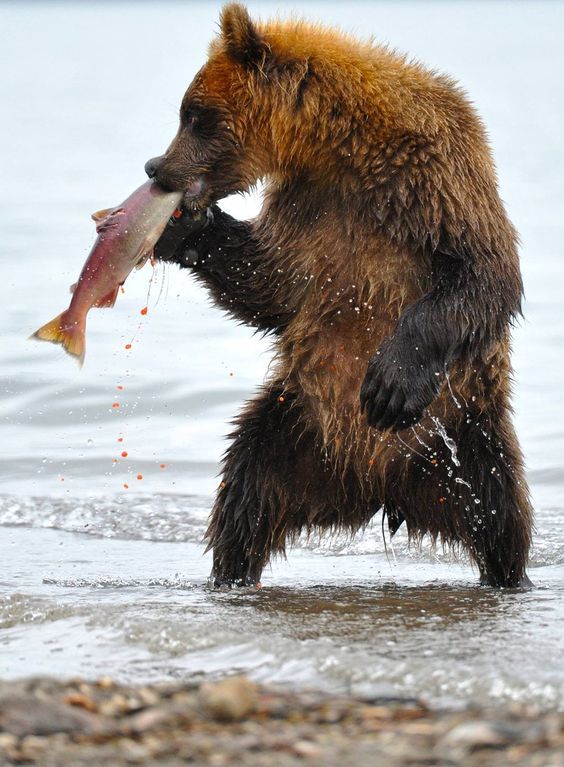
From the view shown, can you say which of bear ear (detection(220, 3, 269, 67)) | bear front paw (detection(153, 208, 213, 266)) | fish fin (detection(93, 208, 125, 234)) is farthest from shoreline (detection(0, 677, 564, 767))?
bear ear (detection(220, 3, 269, 67))

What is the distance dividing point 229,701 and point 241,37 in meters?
3.14

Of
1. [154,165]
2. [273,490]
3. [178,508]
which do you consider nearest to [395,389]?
[273,490]

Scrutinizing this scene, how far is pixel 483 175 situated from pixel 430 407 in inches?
37.7

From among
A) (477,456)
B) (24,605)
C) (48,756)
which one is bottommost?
(48,756)

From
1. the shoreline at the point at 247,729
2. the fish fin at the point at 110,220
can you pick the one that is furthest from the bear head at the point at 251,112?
the shoreline at the point at 247,729

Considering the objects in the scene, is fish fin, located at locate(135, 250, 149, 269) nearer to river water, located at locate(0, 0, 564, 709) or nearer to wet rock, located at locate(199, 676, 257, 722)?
river water, located at locate(0, 0, 564, 709)

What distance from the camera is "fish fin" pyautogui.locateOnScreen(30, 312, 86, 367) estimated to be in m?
5.78

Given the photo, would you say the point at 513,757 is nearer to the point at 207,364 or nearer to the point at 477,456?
the point at 477,456

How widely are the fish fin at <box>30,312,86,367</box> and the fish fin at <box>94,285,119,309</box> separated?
0.98 feet

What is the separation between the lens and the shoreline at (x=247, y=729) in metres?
3.43

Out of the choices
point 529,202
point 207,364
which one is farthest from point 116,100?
point 207,364

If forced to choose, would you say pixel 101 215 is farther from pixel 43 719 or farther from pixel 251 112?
pixel 43 719

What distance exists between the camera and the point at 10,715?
12.0 feet

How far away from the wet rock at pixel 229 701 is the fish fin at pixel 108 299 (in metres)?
2.58
